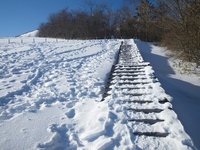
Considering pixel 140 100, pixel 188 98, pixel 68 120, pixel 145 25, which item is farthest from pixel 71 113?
pixel 145 25

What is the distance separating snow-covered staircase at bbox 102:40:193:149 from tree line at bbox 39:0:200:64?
119 inches

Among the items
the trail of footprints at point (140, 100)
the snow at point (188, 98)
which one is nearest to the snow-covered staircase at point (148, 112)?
the trail of footprints at point (140, 100)

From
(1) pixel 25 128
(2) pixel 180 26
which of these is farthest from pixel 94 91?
(2) pixel 180 26

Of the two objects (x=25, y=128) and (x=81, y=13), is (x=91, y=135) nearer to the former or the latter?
(x=25, y=128)

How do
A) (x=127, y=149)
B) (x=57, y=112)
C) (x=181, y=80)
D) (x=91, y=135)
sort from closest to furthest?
(x=127, y=149)
(x=91, y=135)
(x=57, y=112)
(x=181, y=80)

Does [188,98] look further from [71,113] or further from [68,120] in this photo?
[68,120]

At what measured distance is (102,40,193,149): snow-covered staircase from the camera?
3.07 meters

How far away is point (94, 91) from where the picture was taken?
5.60 metres

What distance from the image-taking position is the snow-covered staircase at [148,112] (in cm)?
307

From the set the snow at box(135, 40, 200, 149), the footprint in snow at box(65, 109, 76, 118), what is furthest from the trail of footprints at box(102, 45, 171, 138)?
the footprint in snow at box(65, 109, 76, 118)

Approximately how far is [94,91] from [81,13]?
52.3 meters

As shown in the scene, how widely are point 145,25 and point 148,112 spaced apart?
1144 inches

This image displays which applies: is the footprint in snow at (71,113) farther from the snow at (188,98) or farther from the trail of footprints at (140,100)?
the snow at (188,98)

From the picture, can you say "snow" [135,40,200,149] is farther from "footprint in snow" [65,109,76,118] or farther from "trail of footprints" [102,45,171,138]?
"footprint in snow" [65,109,76,118]
